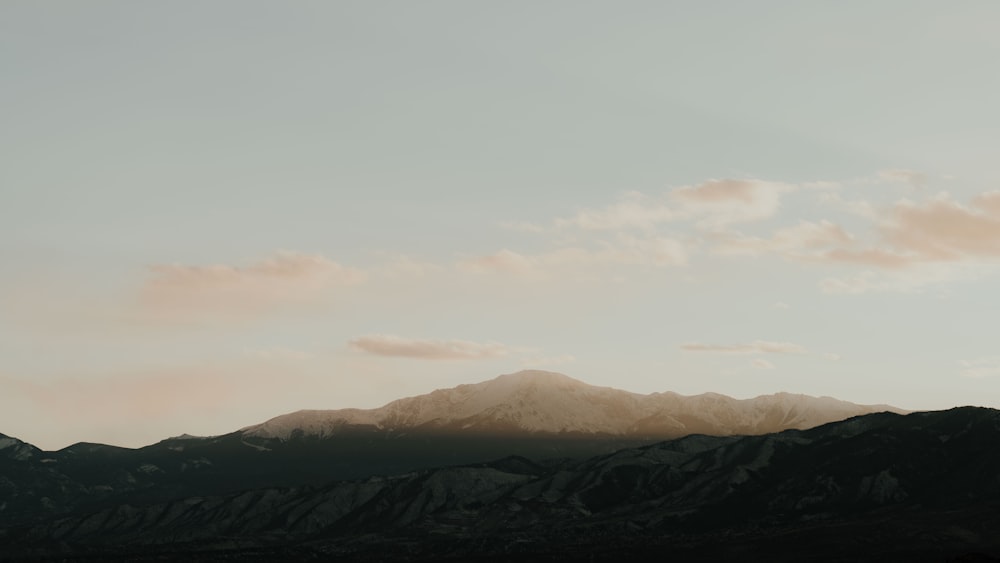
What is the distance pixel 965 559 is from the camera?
501 ft
